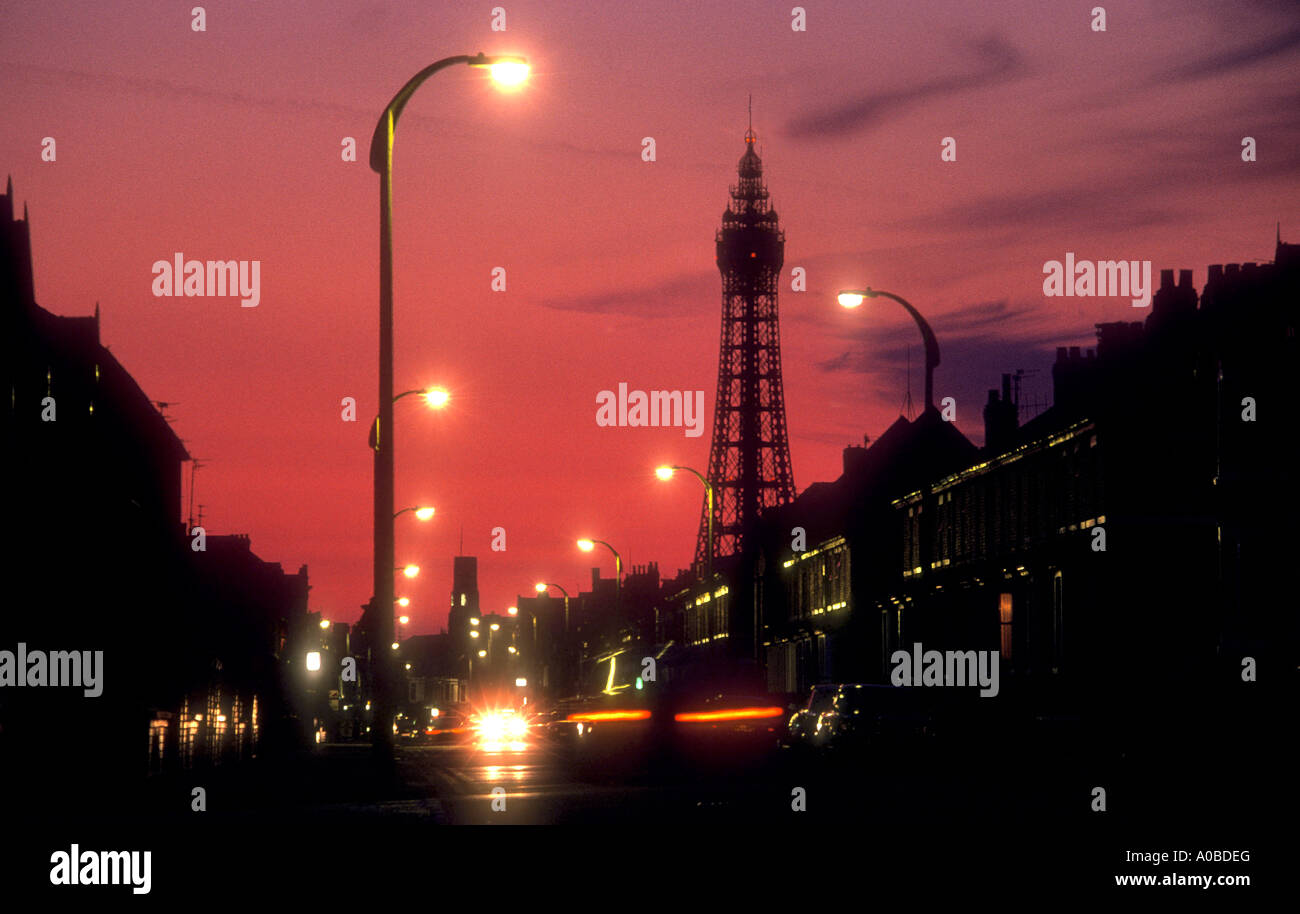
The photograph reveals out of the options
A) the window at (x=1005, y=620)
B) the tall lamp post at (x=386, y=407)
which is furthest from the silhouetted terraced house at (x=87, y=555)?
the window at (x=1005, y=620)

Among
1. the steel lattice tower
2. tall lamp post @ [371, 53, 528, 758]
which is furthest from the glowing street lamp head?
the steel lattice tower

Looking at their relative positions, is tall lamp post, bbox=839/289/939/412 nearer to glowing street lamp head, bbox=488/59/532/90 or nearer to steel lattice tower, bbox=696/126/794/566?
glowing street lamp head, bbox=488/59/532/90

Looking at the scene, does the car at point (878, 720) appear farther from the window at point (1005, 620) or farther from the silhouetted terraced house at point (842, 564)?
the silhouetted terraced house at point (842, 564)

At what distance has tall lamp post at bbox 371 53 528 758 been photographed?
68.2ft

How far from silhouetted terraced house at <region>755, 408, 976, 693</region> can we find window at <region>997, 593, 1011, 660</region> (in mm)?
8174

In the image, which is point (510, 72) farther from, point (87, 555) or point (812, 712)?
point (87, 555)

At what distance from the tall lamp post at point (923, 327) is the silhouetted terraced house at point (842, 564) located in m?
27.2

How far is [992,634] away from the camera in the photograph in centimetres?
5172

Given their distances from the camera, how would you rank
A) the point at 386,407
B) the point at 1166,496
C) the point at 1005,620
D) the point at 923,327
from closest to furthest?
the point at 386,407, the point at 923,327, the point at 1166,496, the point at 1005,620

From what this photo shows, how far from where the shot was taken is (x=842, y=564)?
71.9 metres

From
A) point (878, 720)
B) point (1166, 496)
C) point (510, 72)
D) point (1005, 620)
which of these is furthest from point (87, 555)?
point (1005, 620)

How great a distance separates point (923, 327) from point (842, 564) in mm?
40478
